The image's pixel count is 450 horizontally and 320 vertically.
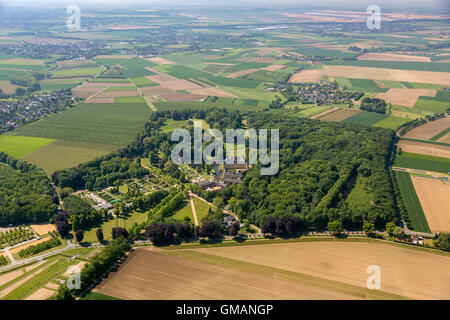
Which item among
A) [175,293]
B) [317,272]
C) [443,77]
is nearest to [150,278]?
[175,293]

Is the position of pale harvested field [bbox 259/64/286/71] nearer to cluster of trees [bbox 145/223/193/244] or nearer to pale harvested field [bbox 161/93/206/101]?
pale harvested field [bbox 161/93/206/101]

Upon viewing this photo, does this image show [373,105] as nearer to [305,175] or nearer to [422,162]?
[422,162]

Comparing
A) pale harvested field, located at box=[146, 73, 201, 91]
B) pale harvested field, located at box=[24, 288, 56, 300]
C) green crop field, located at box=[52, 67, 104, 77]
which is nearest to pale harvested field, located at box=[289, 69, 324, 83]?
pale harvested field, located at box=[146, 73, 201, 91]

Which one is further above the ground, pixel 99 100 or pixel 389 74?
pixel 389 74

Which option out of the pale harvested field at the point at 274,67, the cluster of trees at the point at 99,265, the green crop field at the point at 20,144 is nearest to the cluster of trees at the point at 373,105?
the pale harvested field at the point at 274,67

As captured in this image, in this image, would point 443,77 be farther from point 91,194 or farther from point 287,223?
point 91,194

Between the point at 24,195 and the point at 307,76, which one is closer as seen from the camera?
the point at 24,195

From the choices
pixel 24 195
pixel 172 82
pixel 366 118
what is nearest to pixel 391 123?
pixel 366 118
